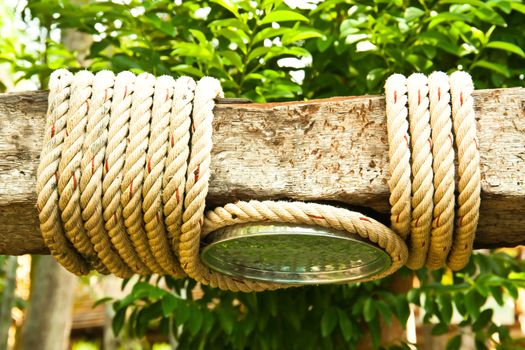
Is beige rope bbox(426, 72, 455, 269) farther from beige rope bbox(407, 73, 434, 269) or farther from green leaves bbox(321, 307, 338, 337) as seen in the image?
green leaves bbox(321, 307, 338, 337)

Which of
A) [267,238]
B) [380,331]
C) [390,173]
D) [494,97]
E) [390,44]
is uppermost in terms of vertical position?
[390,44]

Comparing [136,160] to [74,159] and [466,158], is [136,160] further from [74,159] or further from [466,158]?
[466,158]

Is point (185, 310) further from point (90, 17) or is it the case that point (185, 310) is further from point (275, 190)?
point (275, 190)

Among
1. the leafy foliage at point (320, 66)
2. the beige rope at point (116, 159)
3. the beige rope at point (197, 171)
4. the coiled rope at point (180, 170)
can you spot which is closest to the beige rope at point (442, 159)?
the coiled rope at point (180, 170)

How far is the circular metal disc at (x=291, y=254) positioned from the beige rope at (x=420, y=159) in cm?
8

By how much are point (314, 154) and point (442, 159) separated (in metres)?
0.17

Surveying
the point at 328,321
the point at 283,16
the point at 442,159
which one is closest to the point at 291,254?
the point at 442,159

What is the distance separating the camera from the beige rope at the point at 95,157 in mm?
1102

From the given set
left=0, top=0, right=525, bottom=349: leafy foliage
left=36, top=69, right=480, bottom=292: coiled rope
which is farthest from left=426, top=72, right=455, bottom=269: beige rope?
left=0, top=0, right=525, bottom=349: leafy foliage

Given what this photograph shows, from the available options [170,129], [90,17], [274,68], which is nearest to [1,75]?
[90,17]

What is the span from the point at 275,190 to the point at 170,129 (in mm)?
167

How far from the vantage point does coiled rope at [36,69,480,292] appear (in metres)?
1.07

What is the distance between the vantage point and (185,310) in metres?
2.04

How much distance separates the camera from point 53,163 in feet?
3.64
